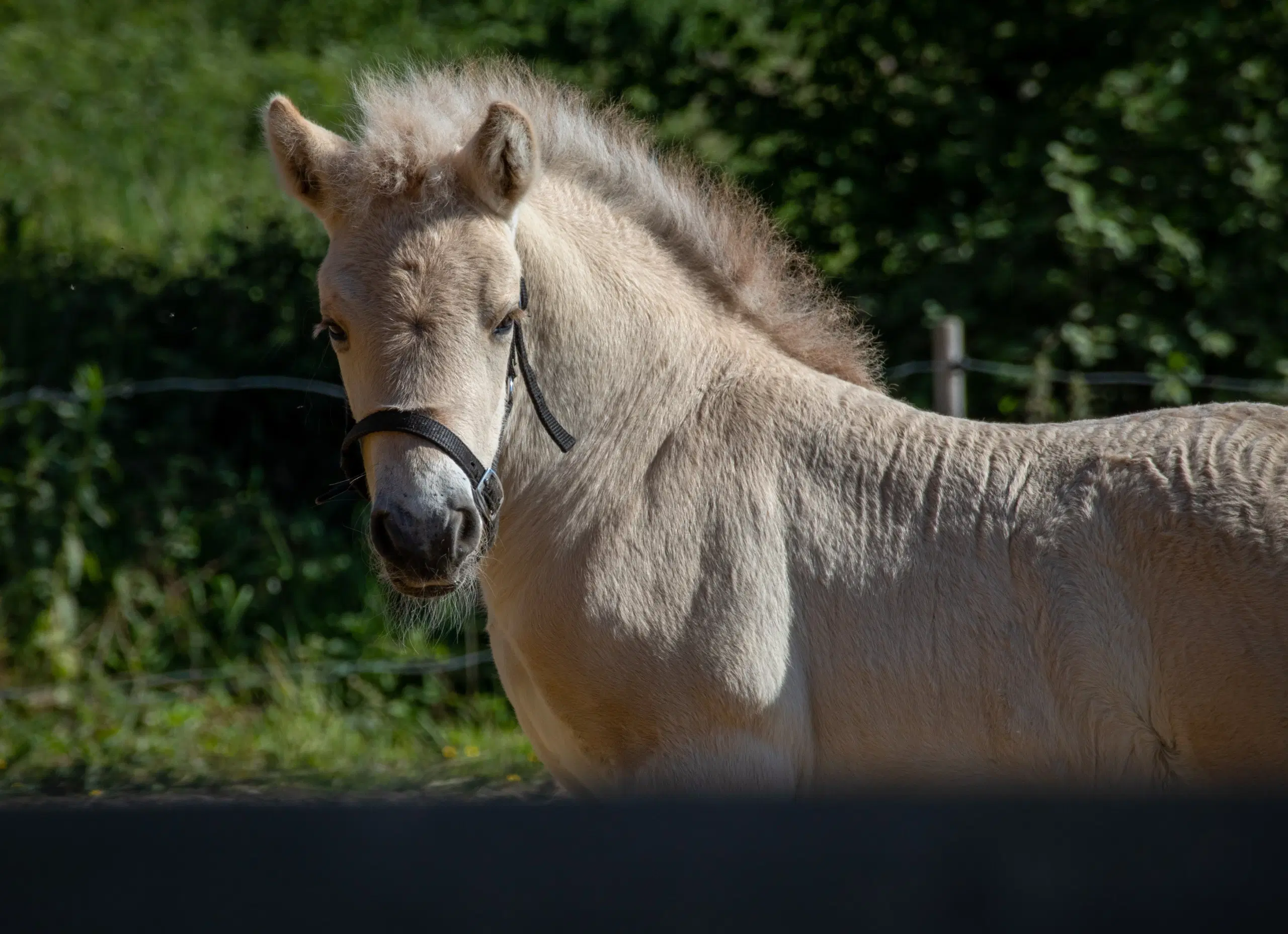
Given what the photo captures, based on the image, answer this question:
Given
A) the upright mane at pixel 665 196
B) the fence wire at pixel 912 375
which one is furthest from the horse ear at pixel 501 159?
the fence wire at pixel 912 375

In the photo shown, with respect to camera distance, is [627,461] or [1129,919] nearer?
[1129,919]

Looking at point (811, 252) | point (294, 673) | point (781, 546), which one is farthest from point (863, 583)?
point (294, 673)

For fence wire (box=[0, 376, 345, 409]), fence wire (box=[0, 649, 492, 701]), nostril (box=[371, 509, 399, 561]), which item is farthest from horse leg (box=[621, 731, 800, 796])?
fence wire (box=[0, 376, 345, 409])

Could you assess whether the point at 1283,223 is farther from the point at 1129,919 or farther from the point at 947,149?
the point at 1129,919

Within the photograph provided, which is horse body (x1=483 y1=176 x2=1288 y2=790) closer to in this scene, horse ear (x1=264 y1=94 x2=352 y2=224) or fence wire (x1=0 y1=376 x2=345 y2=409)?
horse ear (x1=264 y1=94 x2=352 y2=224)

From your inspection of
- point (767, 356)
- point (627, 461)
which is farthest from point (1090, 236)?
point (627, 461)

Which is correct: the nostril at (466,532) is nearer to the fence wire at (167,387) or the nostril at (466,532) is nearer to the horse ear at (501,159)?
the horse ear at (501,159)

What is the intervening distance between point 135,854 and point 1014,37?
6740mm

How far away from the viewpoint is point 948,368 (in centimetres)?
552

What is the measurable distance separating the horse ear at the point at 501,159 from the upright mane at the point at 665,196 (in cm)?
25

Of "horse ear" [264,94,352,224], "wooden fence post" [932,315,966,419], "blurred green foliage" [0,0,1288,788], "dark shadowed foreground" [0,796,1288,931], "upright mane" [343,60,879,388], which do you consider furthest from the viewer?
"blurred green foliage" [0,0,1288,788]

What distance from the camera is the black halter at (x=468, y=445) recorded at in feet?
8.70

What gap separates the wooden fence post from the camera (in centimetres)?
553

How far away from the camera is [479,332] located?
279cm
